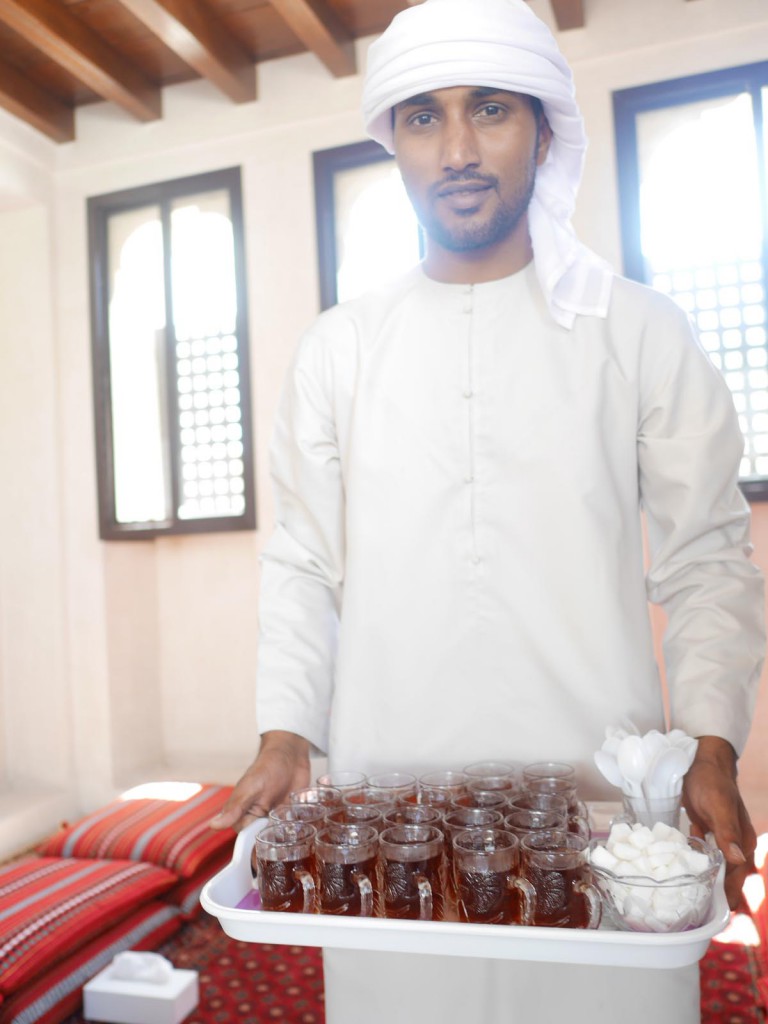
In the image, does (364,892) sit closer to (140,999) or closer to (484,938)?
(484,938)

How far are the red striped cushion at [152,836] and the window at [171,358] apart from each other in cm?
128

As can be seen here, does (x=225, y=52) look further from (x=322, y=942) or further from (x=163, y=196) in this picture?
(x=322, y=942)

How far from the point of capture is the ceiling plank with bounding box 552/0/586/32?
139 inches

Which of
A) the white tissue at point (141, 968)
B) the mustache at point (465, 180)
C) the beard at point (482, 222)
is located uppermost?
the mustache at point (465, 180)

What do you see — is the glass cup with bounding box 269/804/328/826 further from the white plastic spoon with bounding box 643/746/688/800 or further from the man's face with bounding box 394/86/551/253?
the man's face with bounding box 394/86/551/253

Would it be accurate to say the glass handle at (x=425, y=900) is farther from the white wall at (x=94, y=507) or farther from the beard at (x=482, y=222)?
the white wall at (x=94, y=507)

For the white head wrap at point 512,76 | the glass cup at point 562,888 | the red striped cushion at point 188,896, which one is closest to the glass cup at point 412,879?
the glass cup at point 562,888

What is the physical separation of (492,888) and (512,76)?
3.62 ft

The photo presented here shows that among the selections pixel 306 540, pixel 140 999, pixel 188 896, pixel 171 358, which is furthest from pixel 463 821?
pixel 171 358

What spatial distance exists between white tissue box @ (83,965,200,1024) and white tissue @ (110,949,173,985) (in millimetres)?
11

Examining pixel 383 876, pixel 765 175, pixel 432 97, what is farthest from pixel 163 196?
pixel 383 876

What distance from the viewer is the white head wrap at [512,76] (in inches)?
53.4

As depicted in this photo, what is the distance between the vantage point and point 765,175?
3.54 m

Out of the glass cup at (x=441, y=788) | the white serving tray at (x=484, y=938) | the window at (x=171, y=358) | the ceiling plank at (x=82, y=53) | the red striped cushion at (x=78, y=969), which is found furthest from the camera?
the window at (x=171, y=358)
